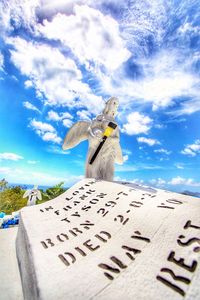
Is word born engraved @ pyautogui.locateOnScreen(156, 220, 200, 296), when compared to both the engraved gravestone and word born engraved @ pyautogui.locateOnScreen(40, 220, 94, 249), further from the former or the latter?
word born engraved @ pyautogui.locateOnScreen(40, 220, 94, 249)

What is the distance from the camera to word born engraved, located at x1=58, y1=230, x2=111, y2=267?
2.73 m

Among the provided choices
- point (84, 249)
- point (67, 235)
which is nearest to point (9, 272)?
point (67, 235)

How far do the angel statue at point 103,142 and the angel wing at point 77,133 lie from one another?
29 millimetres

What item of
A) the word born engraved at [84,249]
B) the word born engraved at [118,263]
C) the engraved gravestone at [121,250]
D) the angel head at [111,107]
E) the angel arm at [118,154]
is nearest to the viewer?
the engraved gravestone at [121,250]

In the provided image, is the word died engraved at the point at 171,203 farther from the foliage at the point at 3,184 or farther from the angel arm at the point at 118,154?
the foliage at the point at 3,184

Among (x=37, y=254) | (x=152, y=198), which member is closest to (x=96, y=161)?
(x=152, y=198)

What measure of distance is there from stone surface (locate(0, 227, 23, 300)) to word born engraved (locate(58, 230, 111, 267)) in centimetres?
98

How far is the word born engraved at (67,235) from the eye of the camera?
324 centimetres

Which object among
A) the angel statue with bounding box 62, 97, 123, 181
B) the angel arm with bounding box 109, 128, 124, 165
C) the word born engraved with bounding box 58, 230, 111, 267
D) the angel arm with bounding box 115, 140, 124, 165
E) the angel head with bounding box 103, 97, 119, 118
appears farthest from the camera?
the angel arm with bounding box 115, 140, 124, 165

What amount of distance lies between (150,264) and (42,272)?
1194 mm

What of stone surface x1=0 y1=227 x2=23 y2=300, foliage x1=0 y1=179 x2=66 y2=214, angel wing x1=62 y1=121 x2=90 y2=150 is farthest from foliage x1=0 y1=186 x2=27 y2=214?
stone surface x1=0 y1=227 x2=23 y2=300

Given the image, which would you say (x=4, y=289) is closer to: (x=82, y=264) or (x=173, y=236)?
(x=82, y=264)

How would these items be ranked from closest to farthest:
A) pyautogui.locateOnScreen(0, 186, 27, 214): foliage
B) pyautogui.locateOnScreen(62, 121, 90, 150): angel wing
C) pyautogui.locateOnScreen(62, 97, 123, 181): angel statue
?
pyautogui.locateOnScreen(62, 97, 123, 181): angel statue, pyautogui.locateOnScreen(62, 121, 90, 150): angel wing, pyautogui.locateOnScreen(0, 186, 27, 214): foliage

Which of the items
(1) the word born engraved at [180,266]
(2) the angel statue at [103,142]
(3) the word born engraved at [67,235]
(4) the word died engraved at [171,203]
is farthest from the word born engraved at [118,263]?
(2) the angel statue at [103,142]
